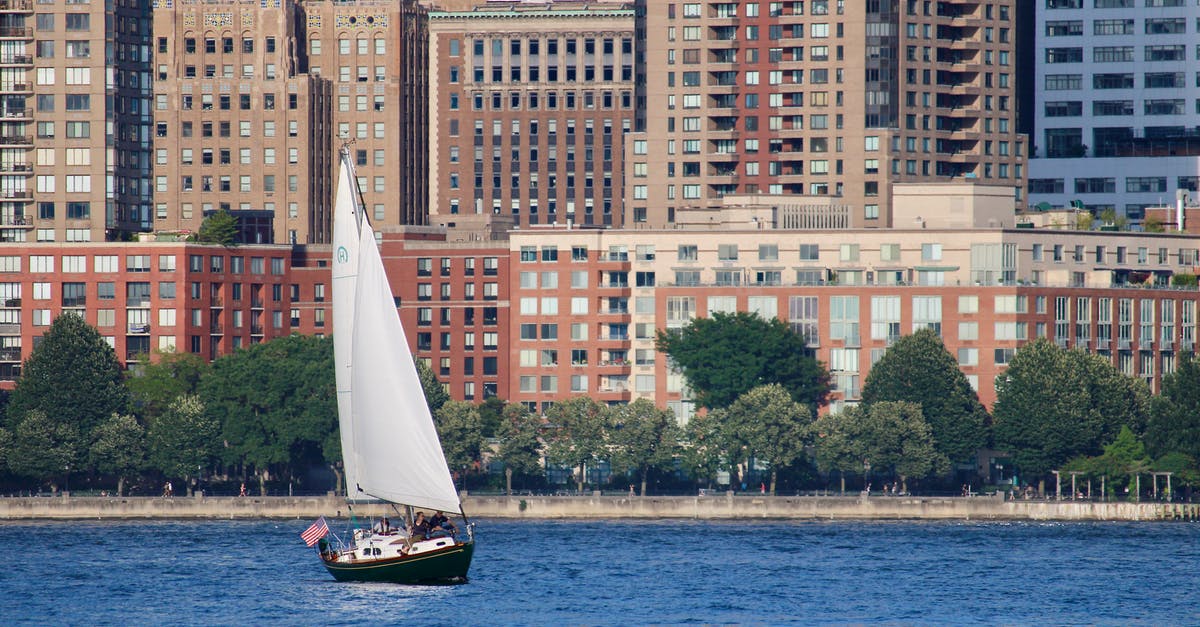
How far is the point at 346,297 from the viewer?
494ft

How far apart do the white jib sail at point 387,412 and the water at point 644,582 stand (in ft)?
19.0

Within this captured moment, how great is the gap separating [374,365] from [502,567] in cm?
2585

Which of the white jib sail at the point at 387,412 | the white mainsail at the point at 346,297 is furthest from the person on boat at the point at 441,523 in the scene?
the white mainsail at the point at 346,297

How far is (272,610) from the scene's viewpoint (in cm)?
14638

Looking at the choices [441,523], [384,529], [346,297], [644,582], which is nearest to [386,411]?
[384,529]

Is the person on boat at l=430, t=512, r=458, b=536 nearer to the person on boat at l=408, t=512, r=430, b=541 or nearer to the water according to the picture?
the person on boat at l=408, t=512, r=430, b=541

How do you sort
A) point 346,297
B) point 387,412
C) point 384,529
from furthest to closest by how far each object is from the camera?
point 346,297
point 384,529
point 387,412

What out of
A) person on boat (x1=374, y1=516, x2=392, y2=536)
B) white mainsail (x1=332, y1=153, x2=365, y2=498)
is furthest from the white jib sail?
person on boat (x1=374, y1=516, x2=392, y2=536)

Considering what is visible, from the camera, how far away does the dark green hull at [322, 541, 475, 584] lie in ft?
481

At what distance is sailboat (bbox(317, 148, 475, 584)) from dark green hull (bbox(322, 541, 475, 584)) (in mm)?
53

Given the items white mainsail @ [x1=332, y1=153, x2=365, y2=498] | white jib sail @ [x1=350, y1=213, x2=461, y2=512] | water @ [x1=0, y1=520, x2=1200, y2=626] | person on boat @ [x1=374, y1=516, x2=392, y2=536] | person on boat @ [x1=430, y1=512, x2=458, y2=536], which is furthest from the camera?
person on boat @ [x1=374, y1=516, x2=392, y2=536]

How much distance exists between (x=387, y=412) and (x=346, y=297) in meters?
7.04

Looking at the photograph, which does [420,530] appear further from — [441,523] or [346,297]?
[346,297]

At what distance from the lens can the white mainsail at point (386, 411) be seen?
14562 centimetres
